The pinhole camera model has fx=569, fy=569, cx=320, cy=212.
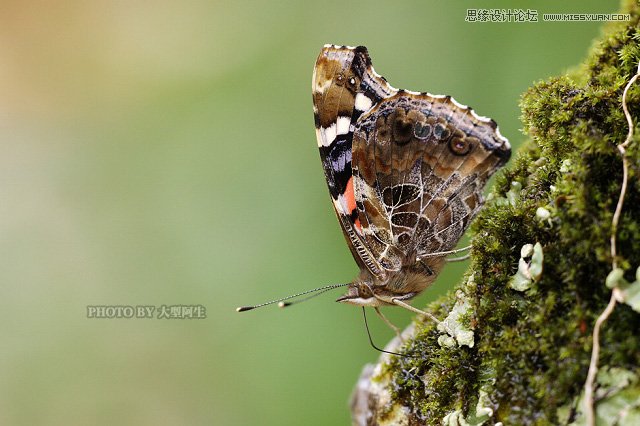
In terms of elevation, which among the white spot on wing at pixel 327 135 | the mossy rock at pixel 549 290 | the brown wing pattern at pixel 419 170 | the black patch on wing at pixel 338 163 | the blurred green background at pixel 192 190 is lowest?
the mossy rock at pixel 549 290

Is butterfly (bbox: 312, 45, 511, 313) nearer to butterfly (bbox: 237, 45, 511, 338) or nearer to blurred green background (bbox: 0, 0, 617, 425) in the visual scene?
butterfly (bbox: 237, 45, 511, 338)

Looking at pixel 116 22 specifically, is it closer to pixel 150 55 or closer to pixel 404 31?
pixel 150 55

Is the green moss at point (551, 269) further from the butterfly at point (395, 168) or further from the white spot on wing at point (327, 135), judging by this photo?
the white spot on wing at point (327, 135)

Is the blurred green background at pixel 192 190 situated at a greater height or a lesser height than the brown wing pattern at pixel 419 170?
greater

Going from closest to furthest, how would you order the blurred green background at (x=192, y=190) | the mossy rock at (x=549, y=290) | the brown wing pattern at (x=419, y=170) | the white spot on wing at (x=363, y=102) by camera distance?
the mossy rock at (x=549, y=290) → the brown wing pattern at (x=419, y=170) → the white spot on wing at (x=363, y=102) → the blurred green background at (x=192, y=190)

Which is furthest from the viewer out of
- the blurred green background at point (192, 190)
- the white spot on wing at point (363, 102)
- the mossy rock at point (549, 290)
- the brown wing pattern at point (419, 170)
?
the blurred green background at point (192, 190)

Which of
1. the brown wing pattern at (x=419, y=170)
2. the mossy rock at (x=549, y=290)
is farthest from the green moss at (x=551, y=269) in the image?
the brown wing pattern at (x=419, y=170)

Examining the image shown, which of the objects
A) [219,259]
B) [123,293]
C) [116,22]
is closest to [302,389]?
[219,259]

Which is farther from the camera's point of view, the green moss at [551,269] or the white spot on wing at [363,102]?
the white spot on wing at [363,102]
